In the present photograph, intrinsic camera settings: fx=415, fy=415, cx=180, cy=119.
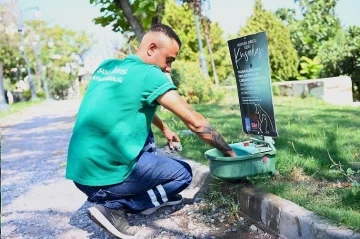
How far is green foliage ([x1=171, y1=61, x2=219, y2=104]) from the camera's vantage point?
11.4 meters

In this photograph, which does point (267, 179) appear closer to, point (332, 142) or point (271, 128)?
point (271, 128)

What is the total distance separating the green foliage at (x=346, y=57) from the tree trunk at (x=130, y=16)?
7357mm

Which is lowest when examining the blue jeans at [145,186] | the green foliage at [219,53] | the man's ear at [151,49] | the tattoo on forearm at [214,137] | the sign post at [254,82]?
the blue jeans at [145,186]

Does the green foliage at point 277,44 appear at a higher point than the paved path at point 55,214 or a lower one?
higher

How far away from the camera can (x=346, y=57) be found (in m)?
12.8

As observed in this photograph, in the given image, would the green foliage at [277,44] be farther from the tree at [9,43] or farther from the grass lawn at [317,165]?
the tree at [9,43]

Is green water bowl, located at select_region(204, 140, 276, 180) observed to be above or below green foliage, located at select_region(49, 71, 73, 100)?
below

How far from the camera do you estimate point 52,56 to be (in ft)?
150

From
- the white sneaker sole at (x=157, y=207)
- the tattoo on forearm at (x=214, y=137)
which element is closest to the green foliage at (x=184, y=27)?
the white sneaker sole at (x=157, y=207)

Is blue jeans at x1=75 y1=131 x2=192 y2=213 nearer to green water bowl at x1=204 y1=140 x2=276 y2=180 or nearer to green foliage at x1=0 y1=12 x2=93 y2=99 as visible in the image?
green water bowl at x1=204 y1=140 x2=276 y2=180

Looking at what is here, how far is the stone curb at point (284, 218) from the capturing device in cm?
213

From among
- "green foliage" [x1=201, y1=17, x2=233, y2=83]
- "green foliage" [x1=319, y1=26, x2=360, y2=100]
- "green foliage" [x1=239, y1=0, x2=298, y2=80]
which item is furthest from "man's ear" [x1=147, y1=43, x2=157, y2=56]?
"green foliage" [x1=201, y1=17, x2=233, y2=83]

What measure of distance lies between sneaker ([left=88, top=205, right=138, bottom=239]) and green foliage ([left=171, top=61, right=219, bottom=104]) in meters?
8.82

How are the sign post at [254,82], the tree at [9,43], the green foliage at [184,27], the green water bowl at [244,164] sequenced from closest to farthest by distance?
the green water bowl at [244,164]
the sign post at [254,82]
the green foliage at [184,27]
the tree at [9,43]
